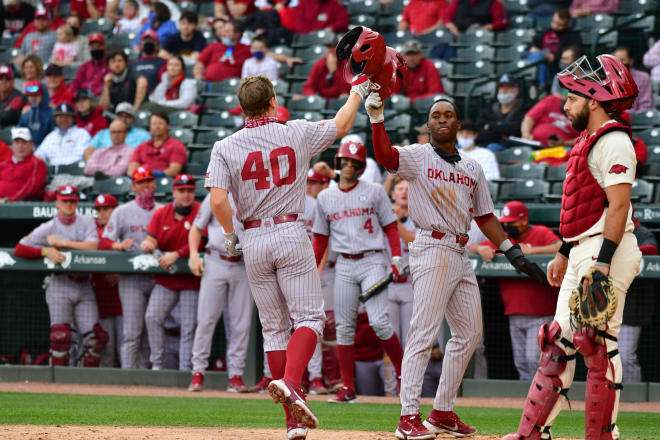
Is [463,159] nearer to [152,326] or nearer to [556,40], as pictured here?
[152,326]

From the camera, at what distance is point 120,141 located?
38.0 feet

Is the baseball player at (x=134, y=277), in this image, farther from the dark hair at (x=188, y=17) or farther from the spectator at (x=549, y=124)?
the dark hair at (x=188, y=17)

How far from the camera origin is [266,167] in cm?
508

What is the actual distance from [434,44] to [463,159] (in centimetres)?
797

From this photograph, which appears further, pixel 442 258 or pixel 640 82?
pixel 640 82

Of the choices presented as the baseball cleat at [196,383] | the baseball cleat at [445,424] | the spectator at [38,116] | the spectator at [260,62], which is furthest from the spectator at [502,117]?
the baseball cleat at [445,424]

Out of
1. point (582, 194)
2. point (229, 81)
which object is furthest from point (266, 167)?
point (229, 81)

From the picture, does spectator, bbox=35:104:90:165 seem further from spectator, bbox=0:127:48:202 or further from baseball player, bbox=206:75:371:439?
baseball player, bbox=206:75:371:439

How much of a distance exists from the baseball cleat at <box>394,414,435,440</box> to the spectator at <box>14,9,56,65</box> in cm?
1140

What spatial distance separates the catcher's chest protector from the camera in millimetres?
4621

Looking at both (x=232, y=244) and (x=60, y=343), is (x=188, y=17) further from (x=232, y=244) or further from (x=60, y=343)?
(x=232, y=244)

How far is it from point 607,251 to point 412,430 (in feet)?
5.23

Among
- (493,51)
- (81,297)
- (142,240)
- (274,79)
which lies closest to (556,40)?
(493,51)

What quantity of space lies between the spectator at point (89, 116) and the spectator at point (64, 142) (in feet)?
0.88
